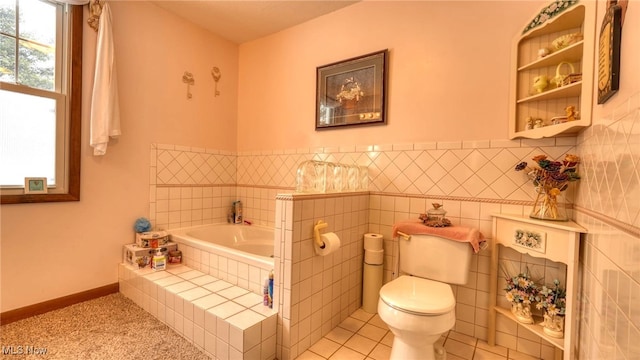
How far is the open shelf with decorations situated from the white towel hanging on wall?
9.63 feet

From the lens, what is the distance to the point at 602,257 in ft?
3.47

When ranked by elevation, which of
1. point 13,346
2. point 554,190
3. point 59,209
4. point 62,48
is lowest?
point 13,346

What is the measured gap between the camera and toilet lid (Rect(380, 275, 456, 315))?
4.33 feet

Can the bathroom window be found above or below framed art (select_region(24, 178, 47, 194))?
above

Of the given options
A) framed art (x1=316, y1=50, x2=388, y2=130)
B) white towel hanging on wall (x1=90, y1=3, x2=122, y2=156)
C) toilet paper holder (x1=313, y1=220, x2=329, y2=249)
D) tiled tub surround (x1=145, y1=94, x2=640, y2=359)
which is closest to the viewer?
tiled tub surround (x1=145, y1=94, x2=640, y2=359)

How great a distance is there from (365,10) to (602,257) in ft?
7.64

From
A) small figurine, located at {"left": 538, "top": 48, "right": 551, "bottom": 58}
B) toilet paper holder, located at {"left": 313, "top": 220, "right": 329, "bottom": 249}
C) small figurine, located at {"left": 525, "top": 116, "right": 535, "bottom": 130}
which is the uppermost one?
small figurine, located at {"left": 538, "top": 48, "right": 551, "bottom": 58}

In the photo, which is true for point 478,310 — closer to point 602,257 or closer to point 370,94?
point 602,257

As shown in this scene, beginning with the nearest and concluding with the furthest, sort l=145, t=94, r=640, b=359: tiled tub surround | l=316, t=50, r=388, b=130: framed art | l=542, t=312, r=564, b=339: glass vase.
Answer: l=145, t=94, r=640, b=359: tiled tub surround, l=542, t=312, r=564, b=339: glass vase, l=316, t=50, r=388, b=130: framed art

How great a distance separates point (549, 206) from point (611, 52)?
85 centimetres

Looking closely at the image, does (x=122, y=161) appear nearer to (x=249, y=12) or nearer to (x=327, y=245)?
(x=249, y=12)

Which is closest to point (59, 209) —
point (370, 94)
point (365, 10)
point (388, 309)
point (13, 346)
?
point (13, 346)

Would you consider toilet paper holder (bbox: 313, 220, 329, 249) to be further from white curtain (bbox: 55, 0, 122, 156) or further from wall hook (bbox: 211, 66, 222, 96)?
wall hook (bbox: 211, 66, 222, 96)

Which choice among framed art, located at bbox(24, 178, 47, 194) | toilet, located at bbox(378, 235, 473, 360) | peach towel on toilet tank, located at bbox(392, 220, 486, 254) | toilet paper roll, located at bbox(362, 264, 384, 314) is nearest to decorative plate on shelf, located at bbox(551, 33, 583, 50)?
peach towel on toilet tank, located at bbox(392, 220, 486, 254)
